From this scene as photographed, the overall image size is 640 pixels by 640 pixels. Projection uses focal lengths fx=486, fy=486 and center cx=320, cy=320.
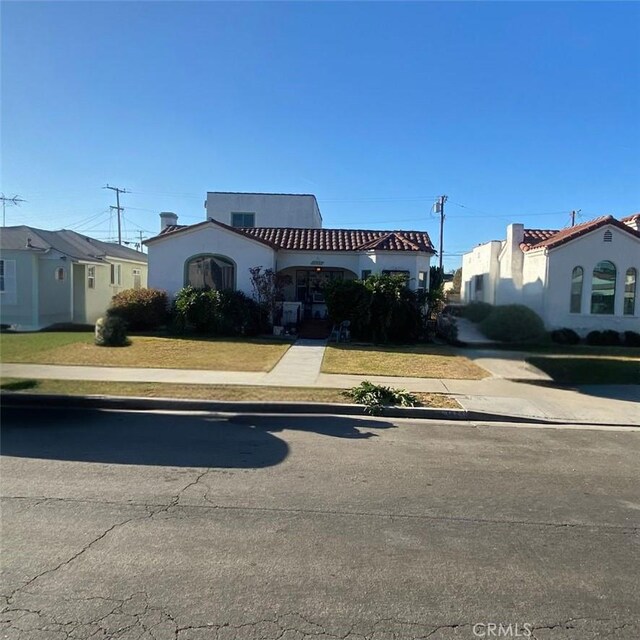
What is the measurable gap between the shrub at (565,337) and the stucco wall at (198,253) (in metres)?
11.7

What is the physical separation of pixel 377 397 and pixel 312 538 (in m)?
4.93

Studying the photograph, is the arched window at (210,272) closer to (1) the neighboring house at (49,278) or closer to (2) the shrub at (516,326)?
(1) the neighboring house at (49,278)

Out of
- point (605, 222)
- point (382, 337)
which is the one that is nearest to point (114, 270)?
point (382, 337)

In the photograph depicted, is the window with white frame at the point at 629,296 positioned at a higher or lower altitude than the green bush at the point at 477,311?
higher

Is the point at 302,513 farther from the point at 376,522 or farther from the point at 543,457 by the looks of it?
the point at 543,457

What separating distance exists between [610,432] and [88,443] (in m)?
7.46

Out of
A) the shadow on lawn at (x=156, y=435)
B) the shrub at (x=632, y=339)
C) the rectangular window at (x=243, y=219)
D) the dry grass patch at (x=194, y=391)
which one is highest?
the rectangular window at (x=243, y=219)

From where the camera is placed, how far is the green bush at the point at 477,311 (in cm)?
2331

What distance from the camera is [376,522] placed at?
4004mm

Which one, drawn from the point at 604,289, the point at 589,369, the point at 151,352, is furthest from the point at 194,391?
the point at 604,289

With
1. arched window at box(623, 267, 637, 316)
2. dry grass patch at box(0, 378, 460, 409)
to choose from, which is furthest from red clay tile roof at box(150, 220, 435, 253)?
dry grass patch at box(0, 378, 460, 409)

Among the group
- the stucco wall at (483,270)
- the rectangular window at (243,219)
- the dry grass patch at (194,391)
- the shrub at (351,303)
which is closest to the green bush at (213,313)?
the shrub at (351,303)

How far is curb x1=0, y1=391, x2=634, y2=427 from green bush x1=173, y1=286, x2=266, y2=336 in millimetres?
9619

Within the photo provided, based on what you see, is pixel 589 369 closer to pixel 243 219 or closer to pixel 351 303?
pixel 351 303
